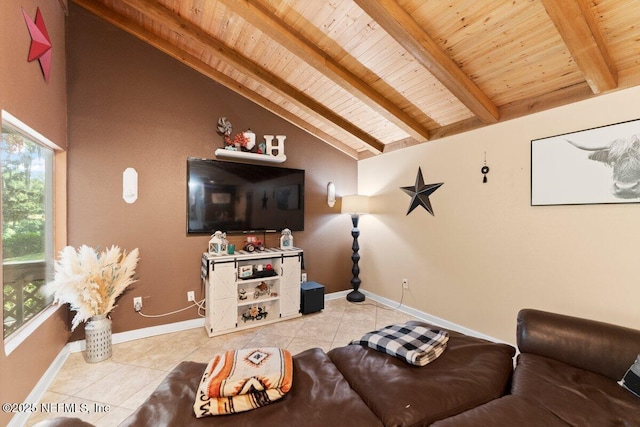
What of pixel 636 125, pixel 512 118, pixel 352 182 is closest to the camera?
pixel 636 125

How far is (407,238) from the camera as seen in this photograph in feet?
11.7

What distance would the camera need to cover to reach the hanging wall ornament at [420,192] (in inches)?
128

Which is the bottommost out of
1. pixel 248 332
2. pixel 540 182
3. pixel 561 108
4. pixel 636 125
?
pixel 248 332

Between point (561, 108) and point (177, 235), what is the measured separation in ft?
12.7

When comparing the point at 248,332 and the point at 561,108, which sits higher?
the point at 561,108

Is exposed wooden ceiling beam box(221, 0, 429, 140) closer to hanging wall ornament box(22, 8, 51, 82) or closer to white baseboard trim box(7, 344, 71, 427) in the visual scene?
Answer: hanging wall ornament box(22, 8, 51, 82)

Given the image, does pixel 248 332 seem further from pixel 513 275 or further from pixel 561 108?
pixel 561 108

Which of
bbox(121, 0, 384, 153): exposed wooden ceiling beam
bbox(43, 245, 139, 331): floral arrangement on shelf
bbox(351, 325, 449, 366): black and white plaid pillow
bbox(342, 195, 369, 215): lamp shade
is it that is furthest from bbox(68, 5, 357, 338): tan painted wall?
bbox(351, 325, 449, 366): black and white plaid pillow

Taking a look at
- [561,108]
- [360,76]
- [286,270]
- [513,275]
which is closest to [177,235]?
[286,270]

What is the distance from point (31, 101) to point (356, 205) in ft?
10.8

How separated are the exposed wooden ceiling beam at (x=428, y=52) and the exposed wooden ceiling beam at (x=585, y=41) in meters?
0.68

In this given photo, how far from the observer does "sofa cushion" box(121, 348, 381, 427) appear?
3.35 feet

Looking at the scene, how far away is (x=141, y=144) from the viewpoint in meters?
2.81

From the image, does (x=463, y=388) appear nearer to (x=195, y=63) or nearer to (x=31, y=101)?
(x=31, y=101)
